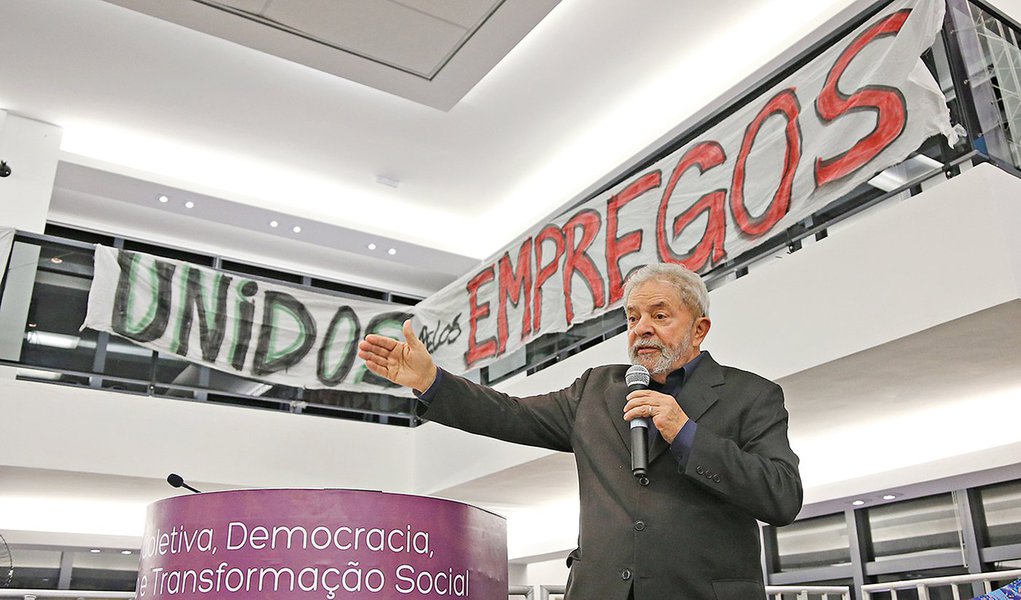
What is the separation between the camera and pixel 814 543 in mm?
7047

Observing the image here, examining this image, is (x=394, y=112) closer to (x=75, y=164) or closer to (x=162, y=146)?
(x=162, y=146)

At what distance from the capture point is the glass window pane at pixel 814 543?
6.83 m

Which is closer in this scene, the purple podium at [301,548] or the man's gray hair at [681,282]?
the purple podium at [301,548]

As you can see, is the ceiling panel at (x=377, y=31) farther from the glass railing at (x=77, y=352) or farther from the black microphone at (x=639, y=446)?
the black microphone at (x=639, y=446)

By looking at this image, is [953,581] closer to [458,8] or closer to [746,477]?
[746,477]

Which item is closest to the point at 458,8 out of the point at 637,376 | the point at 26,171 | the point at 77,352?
the point at 77,352

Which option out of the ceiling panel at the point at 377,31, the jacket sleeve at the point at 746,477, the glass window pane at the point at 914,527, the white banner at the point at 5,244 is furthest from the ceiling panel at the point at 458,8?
the jacket sleeve at the point at 746,477

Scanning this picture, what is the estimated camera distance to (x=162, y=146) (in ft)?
26.5

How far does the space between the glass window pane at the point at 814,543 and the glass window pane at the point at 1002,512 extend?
1074 mm

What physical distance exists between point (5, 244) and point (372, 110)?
293 cm

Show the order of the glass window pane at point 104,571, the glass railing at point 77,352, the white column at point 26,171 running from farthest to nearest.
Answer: the glass window pane at point 104,571 < the white column at point 26,171 < the glass railing at point 77,352

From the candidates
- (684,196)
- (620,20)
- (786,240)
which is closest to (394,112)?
(620,20)

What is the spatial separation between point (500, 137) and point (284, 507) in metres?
6.36

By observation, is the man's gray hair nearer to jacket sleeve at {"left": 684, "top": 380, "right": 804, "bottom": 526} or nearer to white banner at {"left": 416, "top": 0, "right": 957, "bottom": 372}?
jacket sleeve at {"left": 684, "top": 380, "right": 804, "bottom": 526}
